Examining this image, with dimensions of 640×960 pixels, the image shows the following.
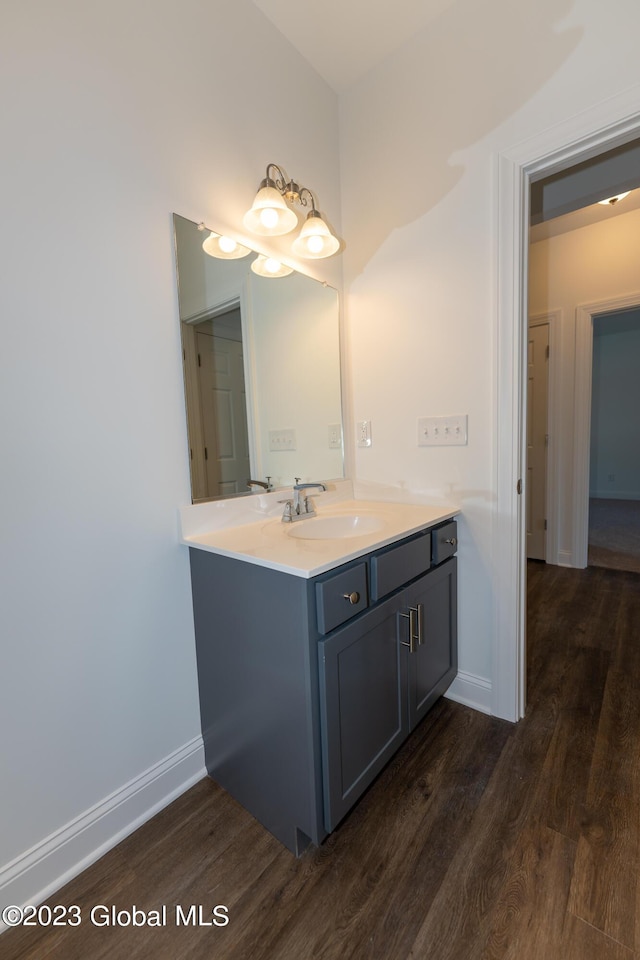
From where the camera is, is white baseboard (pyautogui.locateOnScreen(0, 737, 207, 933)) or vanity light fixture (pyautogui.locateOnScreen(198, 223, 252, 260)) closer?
white baseboard (pyautogui.locateOnScreen(0, 737, 207, 933))

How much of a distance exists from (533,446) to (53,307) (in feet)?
11.5

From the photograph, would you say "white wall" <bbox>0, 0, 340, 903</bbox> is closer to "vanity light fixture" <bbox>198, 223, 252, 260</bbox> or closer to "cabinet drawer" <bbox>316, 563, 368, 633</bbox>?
"vanity light fixture" <bbox>198, 223, 252, 260</bbox>

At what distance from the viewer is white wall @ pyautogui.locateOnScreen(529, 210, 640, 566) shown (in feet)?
9.64

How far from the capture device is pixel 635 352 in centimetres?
584

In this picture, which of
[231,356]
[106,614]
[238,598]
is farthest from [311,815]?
[231,356]

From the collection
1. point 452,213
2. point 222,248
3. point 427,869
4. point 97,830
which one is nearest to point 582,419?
point 452,213

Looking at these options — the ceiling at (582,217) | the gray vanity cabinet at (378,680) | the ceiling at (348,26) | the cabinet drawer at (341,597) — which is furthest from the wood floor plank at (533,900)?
the ceiling at (582,217)

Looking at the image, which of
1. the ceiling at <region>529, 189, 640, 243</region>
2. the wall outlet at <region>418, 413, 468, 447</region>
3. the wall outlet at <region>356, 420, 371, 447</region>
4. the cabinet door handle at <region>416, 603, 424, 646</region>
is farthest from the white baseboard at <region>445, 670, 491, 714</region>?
the ceiling at <region>529, 189, 640, 243</region>

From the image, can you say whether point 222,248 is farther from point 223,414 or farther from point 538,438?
point 538,438

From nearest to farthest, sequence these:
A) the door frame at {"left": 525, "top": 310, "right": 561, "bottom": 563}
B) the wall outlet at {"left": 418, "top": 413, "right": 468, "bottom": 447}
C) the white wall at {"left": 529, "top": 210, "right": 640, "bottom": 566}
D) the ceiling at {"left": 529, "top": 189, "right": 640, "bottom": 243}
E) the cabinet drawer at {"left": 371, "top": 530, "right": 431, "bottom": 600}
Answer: the cabinet drawer at {"left": 371, "top": 530, "right": 431, "bottom": 600}
the wall outlet at {"left": 418, "top": 413, "right": 468, "bottom": 447}
the ceiling at {"left": 529, "top": 189, "right": 640, "bottom": 243}
the white wall at {"left": 529, "top": 210, "right": 640, "bottom": 566}
the door frame at {"left": 525, "top": 310, "right": 561, "bottom": 563}

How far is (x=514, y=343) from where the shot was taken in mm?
1451

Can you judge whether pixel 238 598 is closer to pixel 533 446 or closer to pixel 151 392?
pixel 151 392

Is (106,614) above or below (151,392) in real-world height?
→ below

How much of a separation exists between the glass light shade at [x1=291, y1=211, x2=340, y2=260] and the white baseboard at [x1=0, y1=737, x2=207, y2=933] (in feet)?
6.25
